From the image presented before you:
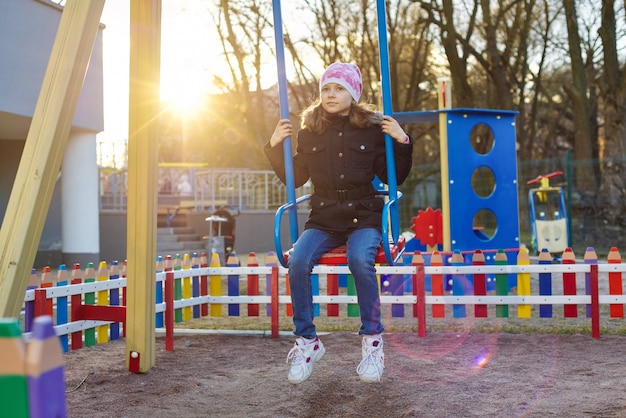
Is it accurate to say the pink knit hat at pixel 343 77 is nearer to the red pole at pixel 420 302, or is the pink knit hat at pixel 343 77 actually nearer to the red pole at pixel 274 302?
the red pole at pixel 420 302

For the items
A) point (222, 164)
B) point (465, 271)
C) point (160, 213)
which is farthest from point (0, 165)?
point (222, 164)

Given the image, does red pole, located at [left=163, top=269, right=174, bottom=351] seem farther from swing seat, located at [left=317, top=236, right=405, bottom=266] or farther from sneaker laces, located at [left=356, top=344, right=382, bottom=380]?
sneaker laces, located at [left=356, top=344, right=382, bottom=380]

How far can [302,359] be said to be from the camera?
12.3 feet

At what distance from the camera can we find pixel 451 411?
129 inches

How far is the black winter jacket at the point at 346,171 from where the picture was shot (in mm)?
3879

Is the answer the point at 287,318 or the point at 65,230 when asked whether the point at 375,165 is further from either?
the point at 65,230

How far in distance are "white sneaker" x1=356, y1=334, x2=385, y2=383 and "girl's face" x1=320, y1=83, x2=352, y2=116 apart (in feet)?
4.27

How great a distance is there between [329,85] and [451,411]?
1.90 meters

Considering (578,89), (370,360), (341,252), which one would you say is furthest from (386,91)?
(578,89)

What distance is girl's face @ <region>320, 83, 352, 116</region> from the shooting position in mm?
3957

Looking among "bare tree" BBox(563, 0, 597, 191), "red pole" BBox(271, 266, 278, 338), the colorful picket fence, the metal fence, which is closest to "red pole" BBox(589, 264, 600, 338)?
the colorful picket fence

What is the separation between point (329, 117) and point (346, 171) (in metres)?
0.36

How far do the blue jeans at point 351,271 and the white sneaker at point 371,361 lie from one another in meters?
0.05

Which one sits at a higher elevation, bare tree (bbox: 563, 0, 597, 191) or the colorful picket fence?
bare tree (bbox: 563, 0, 597, 191)
